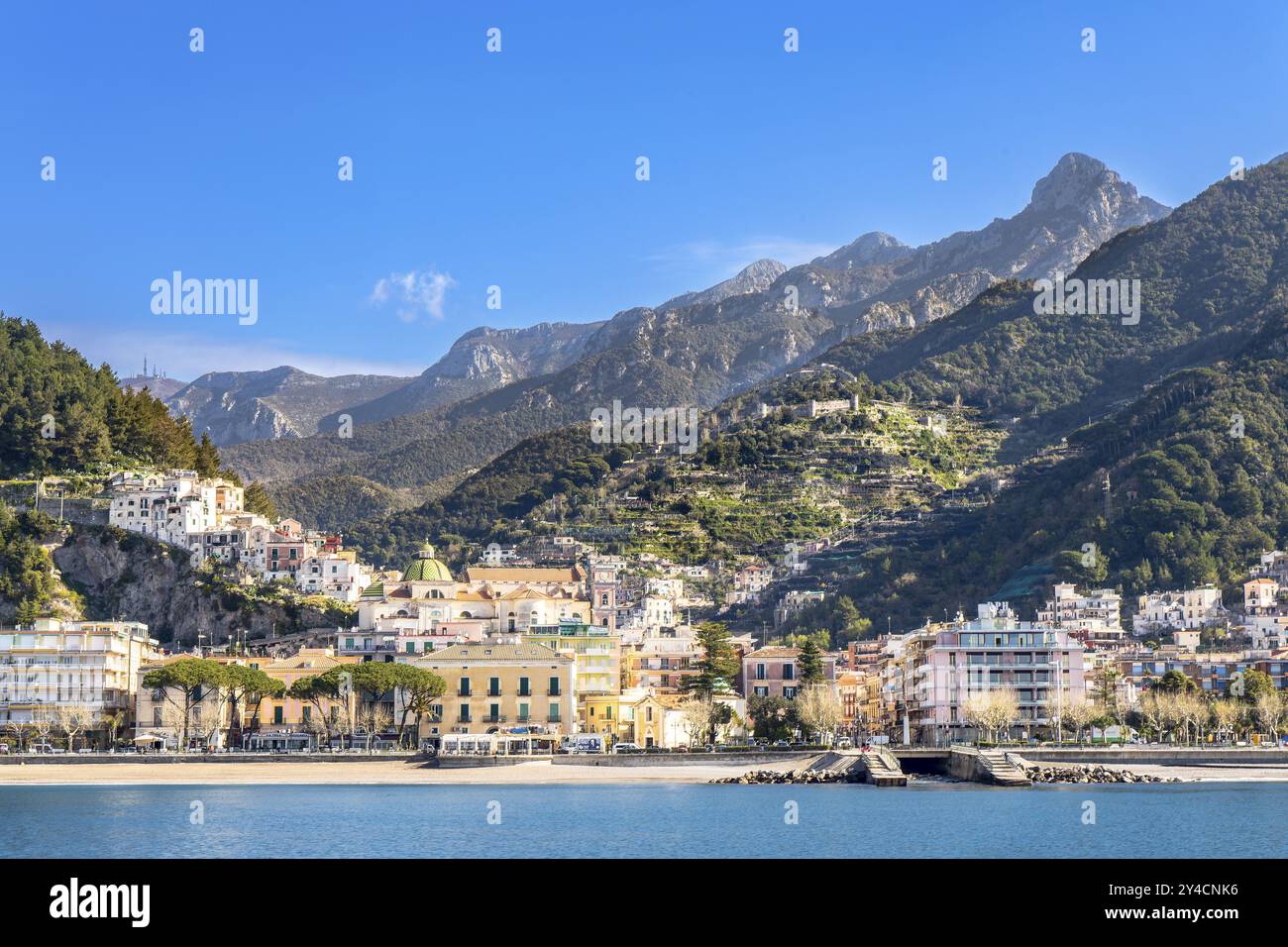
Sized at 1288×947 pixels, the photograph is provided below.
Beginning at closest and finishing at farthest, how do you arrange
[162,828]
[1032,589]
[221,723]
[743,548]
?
[162,828]
[221,723]
[1032,589]
[743,548]

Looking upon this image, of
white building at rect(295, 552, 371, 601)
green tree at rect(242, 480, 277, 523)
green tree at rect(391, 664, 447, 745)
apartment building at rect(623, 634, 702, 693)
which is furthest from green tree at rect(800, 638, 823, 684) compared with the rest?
green tree at rect(242, 480, 277, 523)

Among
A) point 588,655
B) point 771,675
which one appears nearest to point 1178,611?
point 771,675

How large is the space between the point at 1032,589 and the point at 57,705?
295ft

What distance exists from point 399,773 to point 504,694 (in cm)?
1078

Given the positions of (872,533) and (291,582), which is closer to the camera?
(291,582)

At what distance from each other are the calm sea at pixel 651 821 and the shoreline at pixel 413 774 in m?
2.82

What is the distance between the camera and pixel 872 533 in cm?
18375

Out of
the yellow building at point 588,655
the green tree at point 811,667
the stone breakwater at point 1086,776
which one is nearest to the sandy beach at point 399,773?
the stone breakwater at point 1086,776

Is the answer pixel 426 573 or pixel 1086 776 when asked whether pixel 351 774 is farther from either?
pixel 426 573

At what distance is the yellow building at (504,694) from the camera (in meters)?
91.5

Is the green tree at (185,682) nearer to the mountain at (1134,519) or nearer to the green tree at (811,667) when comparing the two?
the green tree at (811,667)
